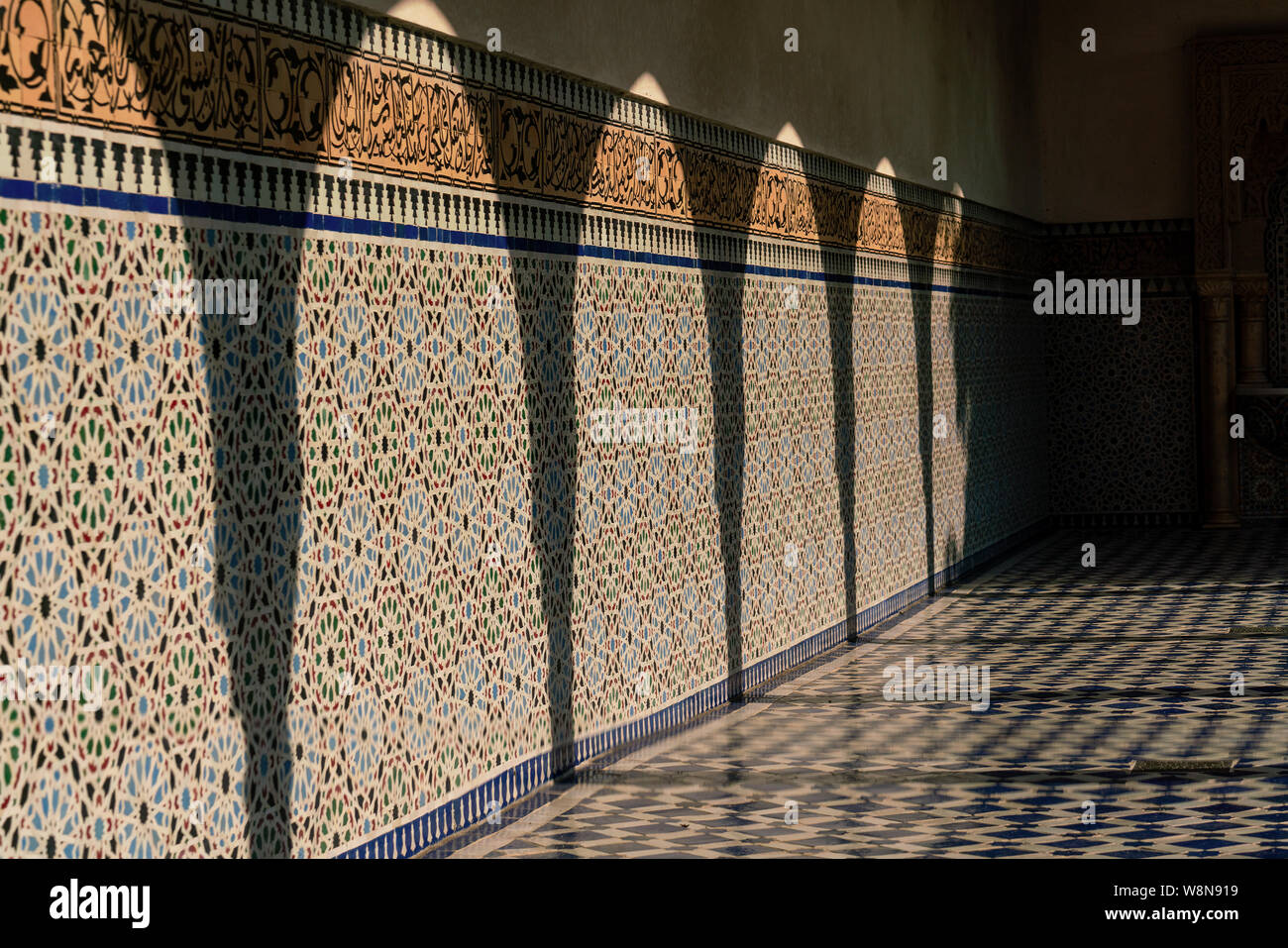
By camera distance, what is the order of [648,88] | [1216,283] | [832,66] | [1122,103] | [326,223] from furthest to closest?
[1122,103] → [1216,283] → [832,66] → [648,88] → [326,223]

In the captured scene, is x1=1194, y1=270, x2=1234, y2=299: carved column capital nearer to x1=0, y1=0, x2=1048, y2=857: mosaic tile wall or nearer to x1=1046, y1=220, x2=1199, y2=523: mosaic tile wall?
x1=1046, y1=220, x2=1199, y2=523: mosaic tile wall

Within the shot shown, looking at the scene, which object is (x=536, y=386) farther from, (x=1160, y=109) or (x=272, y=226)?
(x=1160, y=109)

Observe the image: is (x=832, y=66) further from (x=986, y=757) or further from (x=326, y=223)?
(x=326, y=223)

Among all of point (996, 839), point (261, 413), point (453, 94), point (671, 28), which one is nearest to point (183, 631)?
point (261, 413)

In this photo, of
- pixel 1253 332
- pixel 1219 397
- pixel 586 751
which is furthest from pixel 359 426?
pixel 1253 332

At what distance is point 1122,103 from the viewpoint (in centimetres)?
857

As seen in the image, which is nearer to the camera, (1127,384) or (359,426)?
(359,426)

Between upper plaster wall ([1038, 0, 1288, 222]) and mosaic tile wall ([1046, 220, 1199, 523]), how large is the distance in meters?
0.12

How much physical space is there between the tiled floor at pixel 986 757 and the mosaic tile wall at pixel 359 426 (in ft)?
0.65

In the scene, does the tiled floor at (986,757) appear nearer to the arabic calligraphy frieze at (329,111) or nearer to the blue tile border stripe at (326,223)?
the blue tile border stripe at (326,223)

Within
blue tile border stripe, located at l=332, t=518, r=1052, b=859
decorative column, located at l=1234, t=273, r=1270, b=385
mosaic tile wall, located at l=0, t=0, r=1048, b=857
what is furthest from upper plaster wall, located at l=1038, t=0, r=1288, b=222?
mosaic tile wall, located at l=0, t=0, r=1048, b=857

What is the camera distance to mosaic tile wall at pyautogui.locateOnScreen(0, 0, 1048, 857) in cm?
211

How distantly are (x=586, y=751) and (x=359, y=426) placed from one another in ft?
3.73
